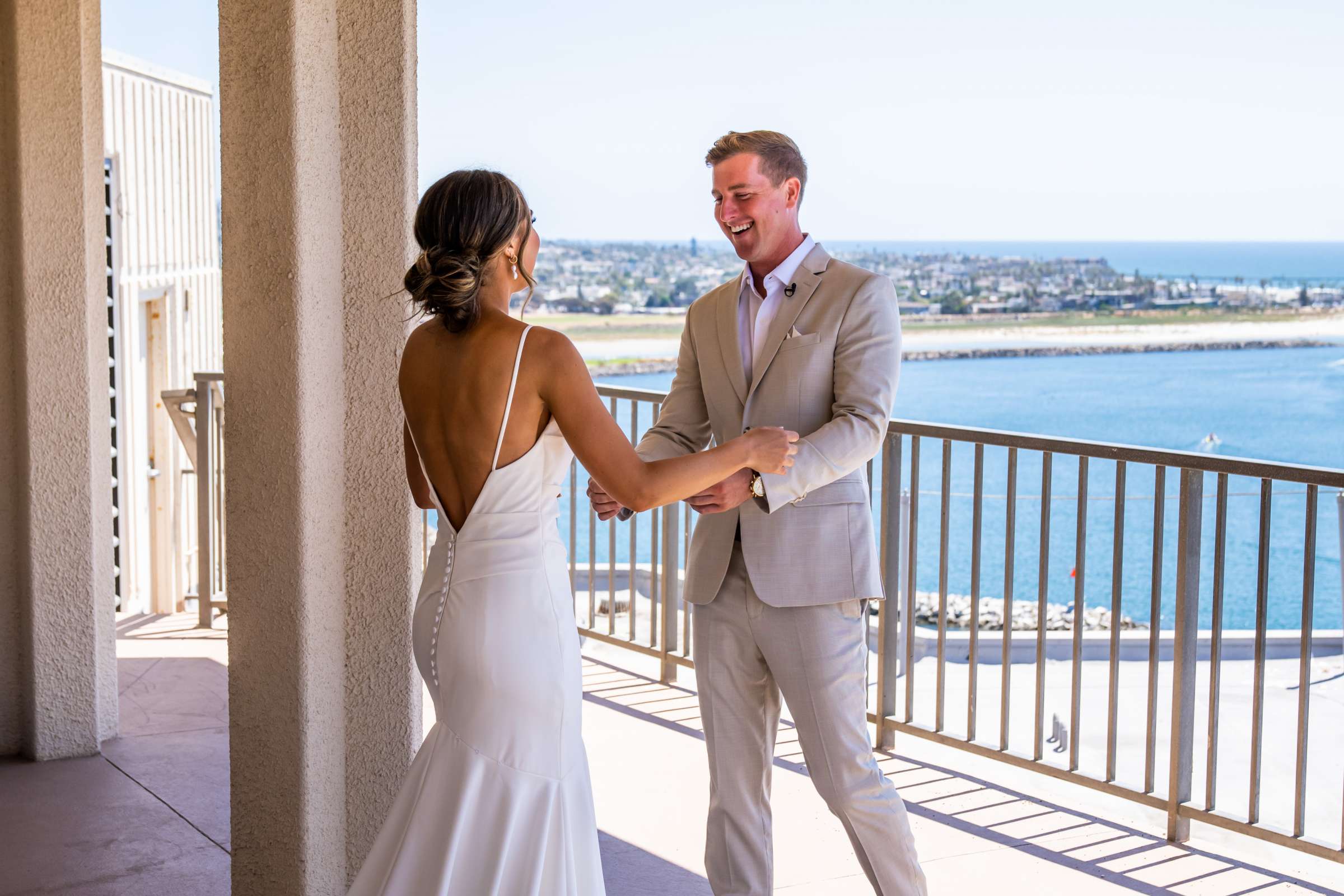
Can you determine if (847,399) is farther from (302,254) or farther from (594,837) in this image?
(302,254)

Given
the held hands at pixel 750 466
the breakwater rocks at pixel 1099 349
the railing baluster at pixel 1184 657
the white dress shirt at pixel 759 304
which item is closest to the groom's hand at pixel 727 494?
the held hands at pixel 750 466

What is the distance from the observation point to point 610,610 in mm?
5438

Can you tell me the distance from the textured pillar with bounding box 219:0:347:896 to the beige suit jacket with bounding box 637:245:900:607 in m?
0.90

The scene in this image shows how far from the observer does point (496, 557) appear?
2.32m

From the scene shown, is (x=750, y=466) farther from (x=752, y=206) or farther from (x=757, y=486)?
(x=752, y=206)

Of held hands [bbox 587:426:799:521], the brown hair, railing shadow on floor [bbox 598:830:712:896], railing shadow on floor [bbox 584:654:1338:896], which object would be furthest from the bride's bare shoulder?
railing shadow on floor [bbox 584:654:1338:896]

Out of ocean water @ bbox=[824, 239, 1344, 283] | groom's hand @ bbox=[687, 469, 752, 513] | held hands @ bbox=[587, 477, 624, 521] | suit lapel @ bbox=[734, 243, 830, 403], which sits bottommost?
held hands @ bbox=[587, 477, 624, 521]

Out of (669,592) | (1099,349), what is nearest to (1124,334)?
(1099,349)

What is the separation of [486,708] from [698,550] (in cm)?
75

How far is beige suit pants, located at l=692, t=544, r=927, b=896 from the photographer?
2.65 meters

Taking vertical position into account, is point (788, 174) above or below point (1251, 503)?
above

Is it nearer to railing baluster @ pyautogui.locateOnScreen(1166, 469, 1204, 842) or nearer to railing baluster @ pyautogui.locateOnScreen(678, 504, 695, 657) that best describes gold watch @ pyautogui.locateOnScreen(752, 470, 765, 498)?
railing baluster @ pyautogui.locateOnScreen(1166, 469, 1204, 842)

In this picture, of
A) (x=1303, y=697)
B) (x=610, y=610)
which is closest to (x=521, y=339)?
(x=1303, y=697)

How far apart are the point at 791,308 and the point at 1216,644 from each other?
1863 mm
